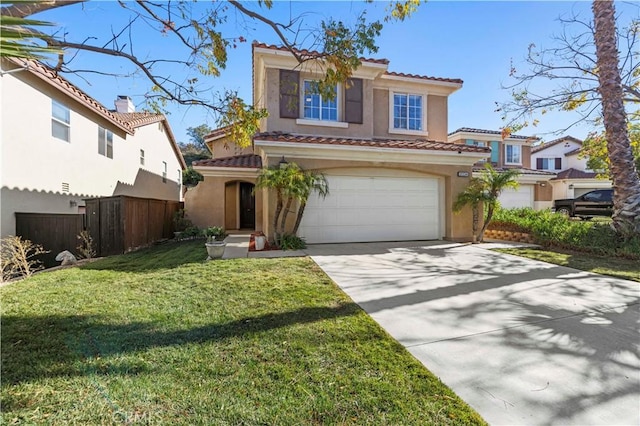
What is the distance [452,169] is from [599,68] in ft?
16.7

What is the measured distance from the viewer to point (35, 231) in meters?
9.07

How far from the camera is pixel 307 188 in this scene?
918 cm

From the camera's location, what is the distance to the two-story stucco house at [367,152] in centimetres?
1061

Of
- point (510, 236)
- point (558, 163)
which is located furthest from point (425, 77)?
point (558, 163)

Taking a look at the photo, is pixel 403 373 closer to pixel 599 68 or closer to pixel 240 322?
pixel 240 322

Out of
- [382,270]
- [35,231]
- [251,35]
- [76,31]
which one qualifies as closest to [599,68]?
[382,270]

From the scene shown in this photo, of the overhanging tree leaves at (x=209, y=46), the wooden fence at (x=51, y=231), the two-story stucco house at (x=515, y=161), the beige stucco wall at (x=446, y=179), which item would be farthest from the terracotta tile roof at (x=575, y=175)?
the wooden fence at (x=51, y=231)

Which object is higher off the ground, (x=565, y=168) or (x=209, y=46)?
(x=565, y=168)

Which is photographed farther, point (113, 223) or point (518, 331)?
point (113, 223)

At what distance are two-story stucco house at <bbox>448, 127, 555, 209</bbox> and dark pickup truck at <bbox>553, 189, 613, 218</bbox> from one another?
234 cm

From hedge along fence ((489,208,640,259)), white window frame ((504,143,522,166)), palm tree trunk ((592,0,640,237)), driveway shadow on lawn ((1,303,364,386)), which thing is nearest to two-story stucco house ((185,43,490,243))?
hedge along fence ((489,208,640,259))

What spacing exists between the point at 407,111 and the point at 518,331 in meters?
11.6

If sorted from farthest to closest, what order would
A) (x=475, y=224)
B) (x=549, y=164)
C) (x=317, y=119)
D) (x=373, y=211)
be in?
1. (x=549, y=164)
2. (x=317, y=119)
3. (x=475, y=224)
4. (x=373, y=211)

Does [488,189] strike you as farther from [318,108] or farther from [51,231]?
[51,231]
